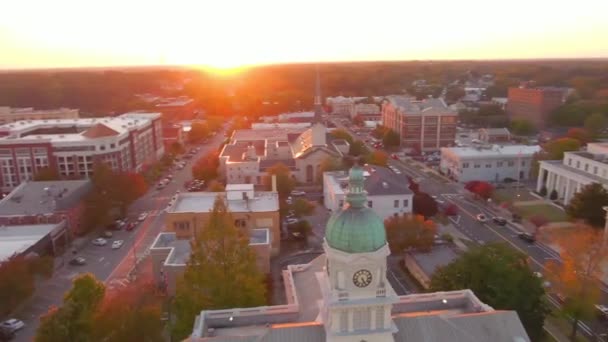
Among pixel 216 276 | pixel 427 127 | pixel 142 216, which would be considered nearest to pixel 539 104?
pixel 427 127

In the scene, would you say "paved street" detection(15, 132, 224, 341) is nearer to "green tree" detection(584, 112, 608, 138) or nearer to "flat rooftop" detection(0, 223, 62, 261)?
"flat rooftop" detection(0, 223, 62, 261)

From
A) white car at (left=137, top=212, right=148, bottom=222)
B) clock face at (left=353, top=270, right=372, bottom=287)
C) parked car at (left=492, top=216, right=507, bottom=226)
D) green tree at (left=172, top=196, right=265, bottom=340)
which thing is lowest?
white car at (left=137, top=212, right=148, bottom=222)

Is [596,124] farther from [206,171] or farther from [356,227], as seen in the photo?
[356,227]

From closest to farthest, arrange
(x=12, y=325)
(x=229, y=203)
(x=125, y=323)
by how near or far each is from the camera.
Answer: (x=125, y=323)
(x=12, y=325)
(x=229, y=203)

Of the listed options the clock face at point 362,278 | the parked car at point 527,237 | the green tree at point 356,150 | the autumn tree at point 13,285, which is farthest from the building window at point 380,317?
the green tree at point 356,150

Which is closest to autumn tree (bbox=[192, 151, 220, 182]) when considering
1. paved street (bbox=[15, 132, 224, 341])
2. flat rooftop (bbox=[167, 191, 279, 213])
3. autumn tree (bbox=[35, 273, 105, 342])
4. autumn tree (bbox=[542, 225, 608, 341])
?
paved street (bbox=[15, 132, 224, 341])

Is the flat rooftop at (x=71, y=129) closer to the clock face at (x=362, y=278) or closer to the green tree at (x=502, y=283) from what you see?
the green tree at (x=502, y=283)

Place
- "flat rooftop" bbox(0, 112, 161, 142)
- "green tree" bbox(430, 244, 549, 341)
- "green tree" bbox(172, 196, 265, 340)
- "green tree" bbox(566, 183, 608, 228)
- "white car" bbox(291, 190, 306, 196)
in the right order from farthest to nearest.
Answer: "flat rooftop" bbox(0, 112, 161, 142), "white car" bbox(291, 190, 306, 196), "green tree" bbox(566, 183, 608, 228), "green tree" bbox(430, 244, 549, 341), "green tree" bbox(172, 196, 265, 340)
